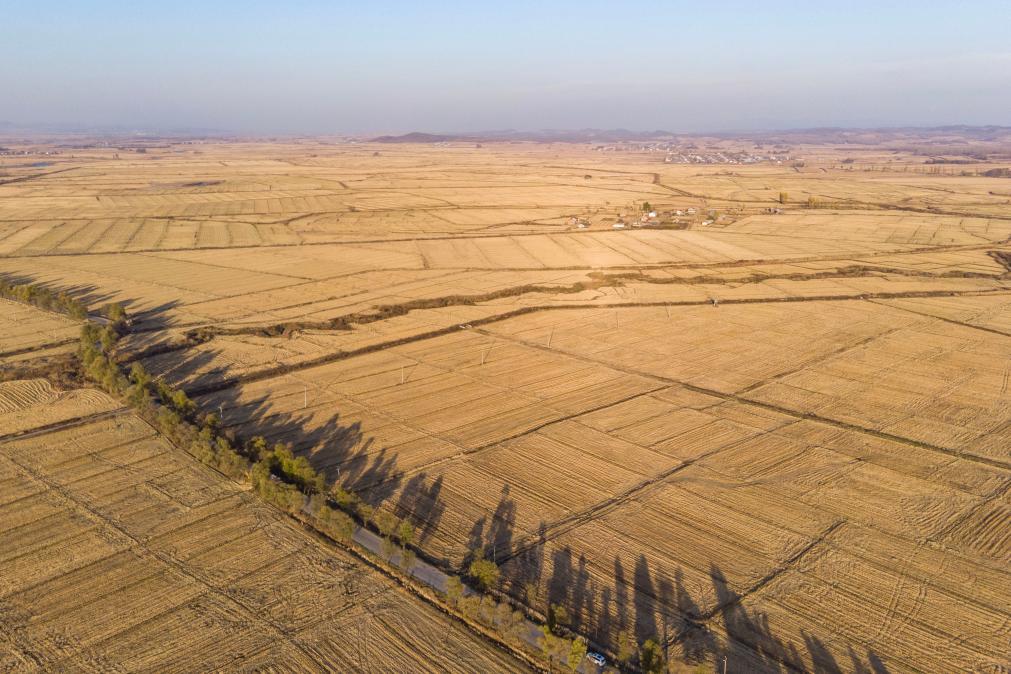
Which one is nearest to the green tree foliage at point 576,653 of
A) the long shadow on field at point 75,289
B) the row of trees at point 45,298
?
the row of trees at point 45,298

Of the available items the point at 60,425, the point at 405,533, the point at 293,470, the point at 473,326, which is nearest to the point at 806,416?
the point at 405,533

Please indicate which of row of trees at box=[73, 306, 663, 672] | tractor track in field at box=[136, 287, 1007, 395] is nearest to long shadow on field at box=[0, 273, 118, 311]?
tractor track in field at box=[136, 287, 1007, 395]

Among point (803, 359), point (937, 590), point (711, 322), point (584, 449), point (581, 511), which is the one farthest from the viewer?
point (711, 322)

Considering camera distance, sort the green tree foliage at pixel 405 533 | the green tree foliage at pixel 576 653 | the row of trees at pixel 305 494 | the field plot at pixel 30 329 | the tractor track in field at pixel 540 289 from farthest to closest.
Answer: the tractor track in field at pixel 540 289
the field plot at pixel 30 329
the green tree foliage at pixel 405 533
the row of trees at pixel 305 494
the green tree foliage at pixel 576 653

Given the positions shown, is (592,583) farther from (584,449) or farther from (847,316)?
(847,316)

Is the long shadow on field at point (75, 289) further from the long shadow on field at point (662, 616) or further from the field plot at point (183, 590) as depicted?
the long shadow on field at point (662, 616)

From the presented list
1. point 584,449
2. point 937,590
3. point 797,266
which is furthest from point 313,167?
point 937,590
